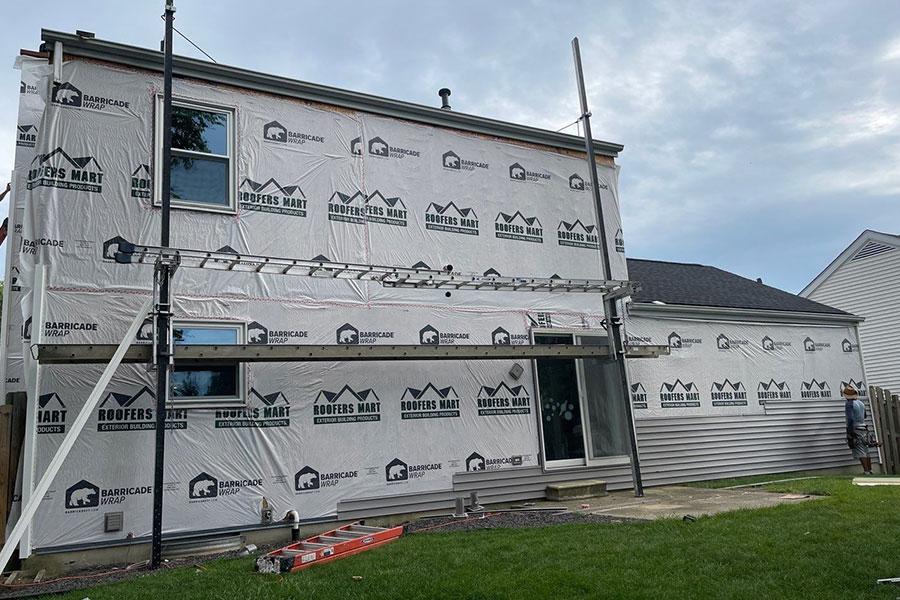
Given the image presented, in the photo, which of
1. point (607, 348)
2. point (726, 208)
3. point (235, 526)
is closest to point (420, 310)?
point (607, 348)

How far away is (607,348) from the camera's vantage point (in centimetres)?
938

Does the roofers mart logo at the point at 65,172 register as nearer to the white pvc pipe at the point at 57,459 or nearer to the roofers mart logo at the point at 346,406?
the white pvc pipe at the point at 57,459

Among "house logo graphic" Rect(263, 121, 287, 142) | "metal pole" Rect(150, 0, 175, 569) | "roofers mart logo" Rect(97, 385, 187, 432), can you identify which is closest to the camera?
"metal pole" Rect(150, 0, 175, 569)

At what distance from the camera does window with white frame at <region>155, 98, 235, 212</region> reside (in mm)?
7777

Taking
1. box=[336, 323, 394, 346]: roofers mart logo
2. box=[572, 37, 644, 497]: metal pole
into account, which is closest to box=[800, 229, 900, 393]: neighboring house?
box=[572, 37, 644, 497]: metal pole

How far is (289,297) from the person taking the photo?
26.1 feet

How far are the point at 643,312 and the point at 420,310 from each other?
4.40 metres

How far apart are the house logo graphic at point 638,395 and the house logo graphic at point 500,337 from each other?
2.58 meters

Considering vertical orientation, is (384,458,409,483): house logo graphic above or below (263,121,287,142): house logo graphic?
below

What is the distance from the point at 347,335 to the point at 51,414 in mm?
3289

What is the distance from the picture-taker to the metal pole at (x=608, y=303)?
9.14m

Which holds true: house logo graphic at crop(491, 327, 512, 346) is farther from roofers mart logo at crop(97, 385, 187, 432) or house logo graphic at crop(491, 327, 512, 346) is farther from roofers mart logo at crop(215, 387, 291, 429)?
roofers mart logo at crop(97, 385, 187, 432)

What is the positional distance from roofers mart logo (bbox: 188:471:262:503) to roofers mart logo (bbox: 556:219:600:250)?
5.91 metres

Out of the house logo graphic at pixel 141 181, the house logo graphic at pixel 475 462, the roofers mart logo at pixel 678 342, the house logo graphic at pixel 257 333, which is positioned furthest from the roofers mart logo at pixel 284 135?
the roofers mart logo at pixel 678 342
